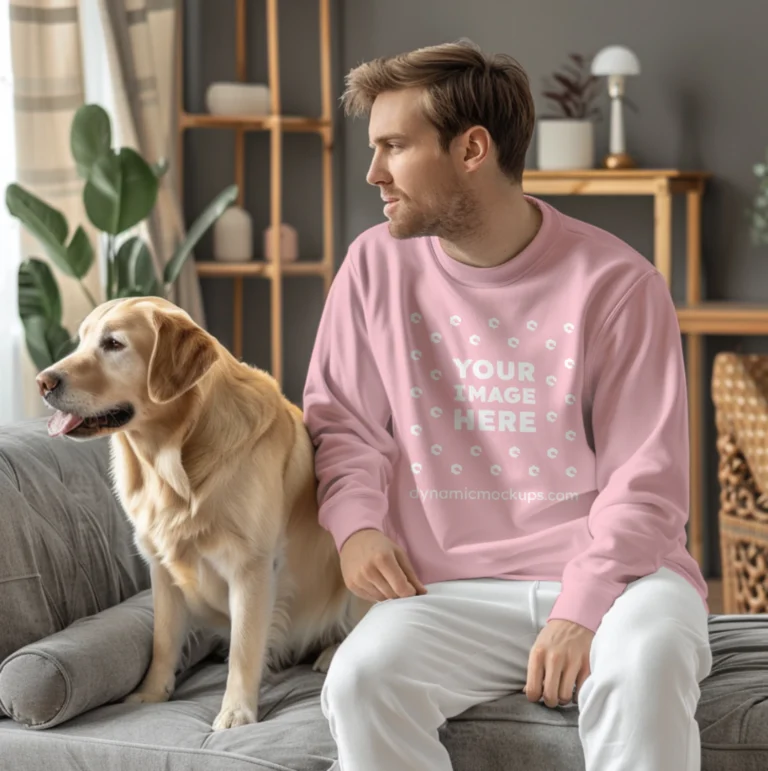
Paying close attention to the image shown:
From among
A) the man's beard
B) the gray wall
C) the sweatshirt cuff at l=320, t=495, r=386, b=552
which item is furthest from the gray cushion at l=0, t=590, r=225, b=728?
the gray wall

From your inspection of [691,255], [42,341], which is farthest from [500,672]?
[691,255]

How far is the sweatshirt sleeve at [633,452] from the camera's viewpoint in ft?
5.35

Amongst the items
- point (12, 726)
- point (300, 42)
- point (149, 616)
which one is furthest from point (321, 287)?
point (12, 726)

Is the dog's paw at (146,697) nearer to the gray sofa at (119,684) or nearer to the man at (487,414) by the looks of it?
the gray sofa at (119,684)

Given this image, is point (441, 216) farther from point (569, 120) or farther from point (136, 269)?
point (569, 120)

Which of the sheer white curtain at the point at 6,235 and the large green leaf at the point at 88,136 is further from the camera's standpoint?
the sheer white curtain at the point at 6,235

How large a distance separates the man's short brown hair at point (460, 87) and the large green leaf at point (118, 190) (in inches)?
60.2

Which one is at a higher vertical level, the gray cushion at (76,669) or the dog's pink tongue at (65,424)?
the dog's pink tongue at (65,424)

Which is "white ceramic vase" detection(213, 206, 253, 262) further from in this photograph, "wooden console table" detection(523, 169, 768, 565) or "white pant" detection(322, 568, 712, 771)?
"white pant" detection(322, 568, 712, 771)

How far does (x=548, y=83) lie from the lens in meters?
4.18

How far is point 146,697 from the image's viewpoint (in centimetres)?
187

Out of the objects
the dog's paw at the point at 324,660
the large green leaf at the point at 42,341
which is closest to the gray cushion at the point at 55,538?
the dog's paw at the point at 324,660

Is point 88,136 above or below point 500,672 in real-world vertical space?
above

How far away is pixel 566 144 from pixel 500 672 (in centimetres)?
254
